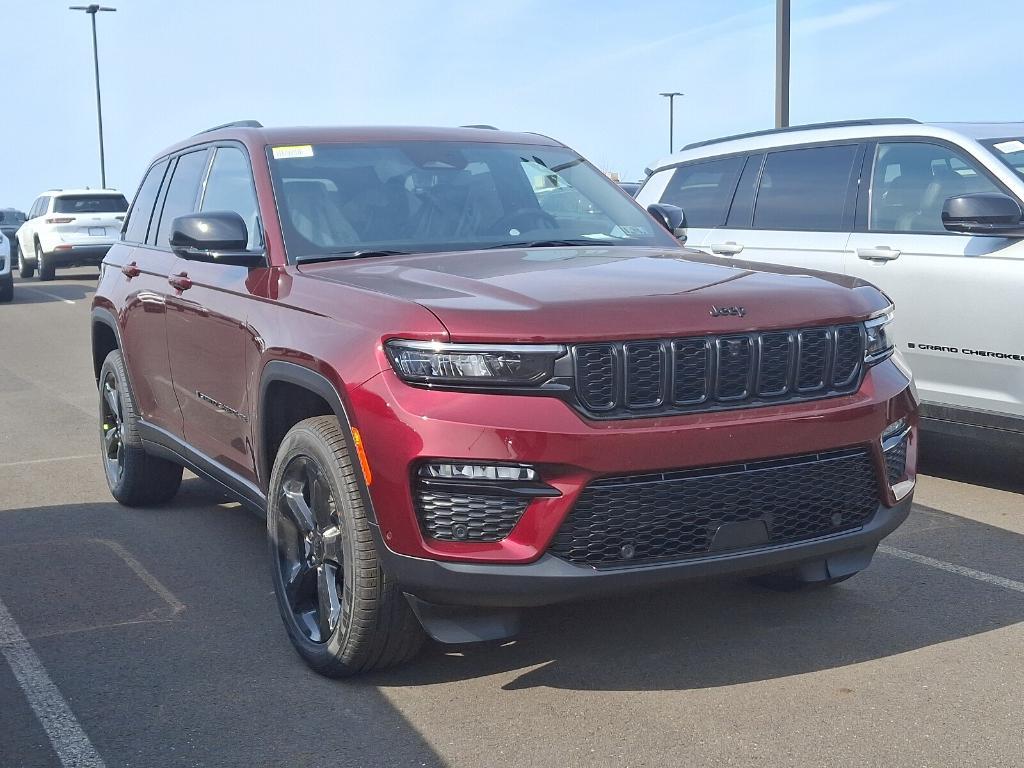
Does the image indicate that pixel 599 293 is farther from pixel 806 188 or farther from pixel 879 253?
pixel 806 188

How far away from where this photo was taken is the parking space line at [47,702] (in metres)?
3.53

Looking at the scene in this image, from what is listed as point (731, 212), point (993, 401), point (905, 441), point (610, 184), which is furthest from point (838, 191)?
point (905, 441)

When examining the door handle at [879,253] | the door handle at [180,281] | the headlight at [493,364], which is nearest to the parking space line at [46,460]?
the door handle at [180,281]

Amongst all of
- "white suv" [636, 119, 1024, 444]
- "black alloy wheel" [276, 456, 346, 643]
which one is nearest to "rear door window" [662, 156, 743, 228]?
"white suv" [636, 119, 1024, 444]

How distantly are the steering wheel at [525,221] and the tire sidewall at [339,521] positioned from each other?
4.27 feet

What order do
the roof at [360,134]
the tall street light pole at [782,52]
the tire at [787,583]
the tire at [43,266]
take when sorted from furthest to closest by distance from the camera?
the tire at [43,266], the tall street light pole at [782,52], the roof at [360,134], the tire at [787,583]

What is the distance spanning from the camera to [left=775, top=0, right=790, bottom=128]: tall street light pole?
43.0 feet

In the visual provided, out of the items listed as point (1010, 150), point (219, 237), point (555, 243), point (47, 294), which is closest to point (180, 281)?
point (219, 237)

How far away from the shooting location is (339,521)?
387 centimetres

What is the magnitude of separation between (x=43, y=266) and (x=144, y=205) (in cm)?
2189

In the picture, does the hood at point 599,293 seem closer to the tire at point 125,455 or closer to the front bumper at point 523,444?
the front bumper at point 523,444

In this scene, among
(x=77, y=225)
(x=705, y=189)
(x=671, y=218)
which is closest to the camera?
(x=671, y=218)

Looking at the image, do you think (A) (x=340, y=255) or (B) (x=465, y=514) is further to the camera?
(A) (x=340, y=255)

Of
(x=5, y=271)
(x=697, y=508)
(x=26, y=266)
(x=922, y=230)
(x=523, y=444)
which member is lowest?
(x=26, y=266)
